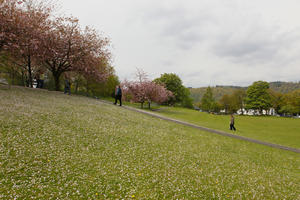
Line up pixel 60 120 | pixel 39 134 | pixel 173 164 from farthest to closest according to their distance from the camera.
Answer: pixel 60 120 → pixel 39 134 → pixel 173 164

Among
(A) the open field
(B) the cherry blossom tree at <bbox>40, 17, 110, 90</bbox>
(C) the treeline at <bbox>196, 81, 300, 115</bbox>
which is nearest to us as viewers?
(A) the open field

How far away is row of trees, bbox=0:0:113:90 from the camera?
79.4ft

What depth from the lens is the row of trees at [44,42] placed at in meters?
24.2

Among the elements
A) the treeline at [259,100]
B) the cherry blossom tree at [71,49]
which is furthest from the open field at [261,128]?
the treeline at [259,100]

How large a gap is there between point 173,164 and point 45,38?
1383 inches

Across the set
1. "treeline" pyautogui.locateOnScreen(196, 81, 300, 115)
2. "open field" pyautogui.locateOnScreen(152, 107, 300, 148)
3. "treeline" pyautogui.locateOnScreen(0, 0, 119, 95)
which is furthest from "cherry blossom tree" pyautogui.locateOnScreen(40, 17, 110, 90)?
"treeline" pyautogui.locateOnScreen(196, 81, 300, 115)

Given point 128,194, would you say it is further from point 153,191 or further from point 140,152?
point 140,152

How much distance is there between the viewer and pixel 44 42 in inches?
1185

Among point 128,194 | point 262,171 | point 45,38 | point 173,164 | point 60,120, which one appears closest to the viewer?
point 128,194

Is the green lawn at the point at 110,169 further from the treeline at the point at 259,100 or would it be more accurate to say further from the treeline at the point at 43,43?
the treeline at the point at 259,100

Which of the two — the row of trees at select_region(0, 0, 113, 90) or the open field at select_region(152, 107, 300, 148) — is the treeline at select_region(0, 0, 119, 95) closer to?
the row of trees at select_region(0, 0, 113, 90)

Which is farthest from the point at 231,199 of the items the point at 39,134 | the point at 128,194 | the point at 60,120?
the point at 60,120

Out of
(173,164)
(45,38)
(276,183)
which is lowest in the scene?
(276,183)

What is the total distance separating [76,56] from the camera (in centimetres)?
3453
